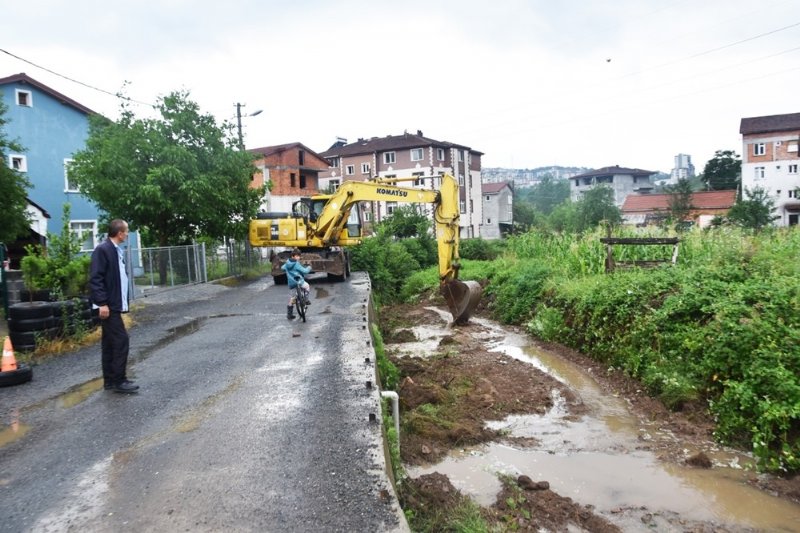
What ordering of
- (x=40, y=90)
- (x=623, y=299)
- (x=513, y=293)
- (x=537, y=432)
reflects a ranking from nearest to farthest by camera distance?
(x=537, y=432) → (x=623, y=299) → (x=513, y=293) → (x=40, y=90)

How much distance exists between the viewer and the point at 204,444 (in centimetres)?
526

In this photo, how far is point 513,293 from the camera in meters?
16.3

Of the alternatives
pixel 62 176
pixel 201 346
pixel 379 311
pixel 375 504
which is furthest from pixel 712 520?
pixel 62 176

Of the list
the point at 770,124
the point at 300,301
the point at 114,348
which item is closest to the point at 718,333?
the point at 300,301

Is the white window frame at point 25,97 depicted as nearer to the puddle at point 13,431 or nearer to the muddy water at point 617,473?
the puddle at point 13,431

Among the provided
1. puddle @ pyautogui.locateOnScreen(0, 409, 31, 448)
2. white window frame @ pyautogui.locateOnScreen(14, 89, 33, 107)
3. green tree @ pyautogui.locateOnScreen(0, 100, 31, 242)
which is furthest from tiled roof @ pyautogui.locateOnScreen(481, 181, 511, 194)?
puddle @ pyautogui.locateOnScreen(0, 409, 31, 448)

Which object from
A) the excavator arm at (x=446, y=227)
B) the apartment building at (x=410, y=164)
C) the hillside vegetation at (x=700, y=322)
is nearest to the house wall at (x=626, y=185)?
the apartment building at (x=410, y=164)

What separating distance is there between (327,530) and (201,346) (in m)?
6.74

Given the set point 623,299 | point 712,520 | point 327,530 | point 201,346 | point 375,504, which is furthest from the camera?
point 623,299

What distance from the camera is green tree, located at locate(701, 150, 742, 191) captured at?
6550cm

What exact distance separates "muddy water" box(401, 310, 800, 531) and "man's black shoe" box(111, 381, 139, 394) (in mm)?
3382

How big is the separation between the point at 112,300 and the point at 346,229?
1366 cm

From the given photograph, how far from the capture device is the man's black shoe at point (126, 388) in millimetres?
6996

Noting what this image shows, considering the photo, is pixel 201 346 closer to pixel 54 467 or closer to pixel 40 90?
pixel 54 467
